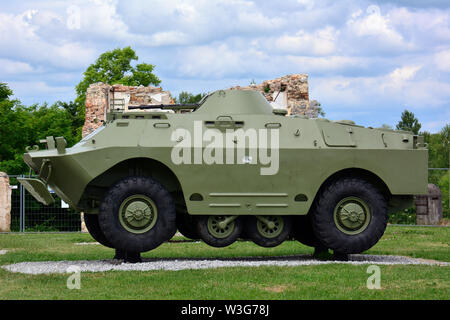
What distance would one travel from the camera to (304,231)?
13727 mm

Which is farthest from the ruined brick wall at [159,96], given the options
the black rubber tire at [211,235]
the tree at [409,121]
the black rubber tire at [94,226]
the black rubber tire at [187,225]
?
the tree at [409,121]

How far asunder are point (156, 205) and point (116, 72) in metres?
38.0

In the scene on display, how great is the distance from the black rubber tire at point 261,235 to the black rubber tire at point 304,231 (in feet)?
2.57

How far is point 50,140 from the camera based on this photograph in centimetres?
1284

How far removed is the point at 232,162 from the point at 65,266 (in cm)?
304

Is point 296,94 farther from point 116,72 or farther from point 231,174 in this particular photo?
point 116,72

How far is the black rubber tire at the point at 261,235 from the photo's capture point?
1250 cm

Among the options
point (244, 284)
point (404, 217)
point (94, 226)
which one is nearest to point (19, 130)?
point (404, 217)

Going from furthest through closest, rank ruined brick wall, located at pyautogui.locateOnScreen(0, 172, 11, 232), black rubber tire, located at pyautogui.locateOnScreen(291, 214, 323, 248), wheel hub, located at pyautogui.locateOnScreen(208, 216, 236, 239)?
1. ruined brick wall, located at pyautogui.locateOnScreen(0, 172, 11, 232)
2. black rubber tire, located at pyautogui.locateOnScreen(291, 214, 323, 248)
3. wheel hub, located at pyautogui.locateOnScreen(208, 216, 236, 239)

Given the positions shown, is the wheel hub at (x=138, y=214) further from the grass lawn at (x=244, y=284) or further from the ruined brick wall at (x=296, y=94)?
the ruined brick wall at (x=296, y=94)

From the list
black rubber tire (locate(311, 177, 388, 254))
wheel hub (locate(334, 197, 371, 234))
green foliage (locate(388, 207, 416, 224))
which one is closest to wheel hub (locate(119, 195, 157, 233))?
black rubber tire (locate(311, 177, 388, 254))

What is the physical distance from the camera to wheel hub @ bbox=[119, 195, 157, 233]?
1196cm

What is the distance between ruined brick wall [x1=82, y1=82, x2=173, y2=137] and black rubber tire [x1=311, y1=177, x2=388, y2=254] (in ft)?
45.0

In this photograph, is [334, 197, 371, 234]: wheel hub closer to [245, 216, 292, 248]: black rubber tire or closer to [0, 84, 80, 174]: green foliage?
[245, 216, 292, 248]: black rubber tire
